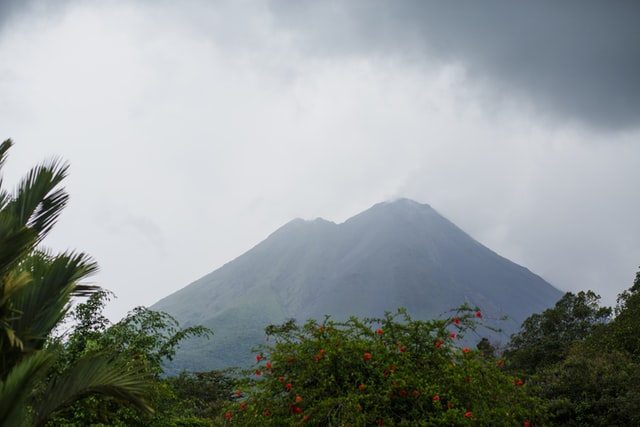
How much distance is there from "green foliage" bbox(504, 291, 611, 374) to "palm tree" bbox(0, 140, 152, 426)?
2512cm

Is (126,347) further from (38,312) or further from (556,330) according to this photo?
(556,330)

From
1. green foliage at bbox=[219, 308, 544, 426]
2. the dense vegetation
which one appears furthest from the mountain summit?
green foliage at bbox=[219, 308, 544, 426]

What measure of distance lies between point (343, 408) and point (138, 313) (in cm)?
630

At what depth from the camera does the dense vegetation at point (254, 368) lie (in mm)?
4059

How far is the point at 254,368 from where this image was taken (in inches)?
264

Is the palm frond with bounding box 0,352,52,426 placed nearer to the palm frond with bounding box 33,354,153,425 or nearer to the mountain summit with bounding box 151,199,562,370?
the palm frond with bounding box 33,354,153,425

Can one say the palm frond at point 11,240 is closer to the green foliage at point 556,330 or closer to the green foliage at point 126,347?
the green foliage at point 126,347

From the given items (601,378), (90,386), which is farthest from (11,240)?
(601,378)

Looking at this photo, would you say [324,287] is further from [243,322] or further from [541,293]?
[541,293]

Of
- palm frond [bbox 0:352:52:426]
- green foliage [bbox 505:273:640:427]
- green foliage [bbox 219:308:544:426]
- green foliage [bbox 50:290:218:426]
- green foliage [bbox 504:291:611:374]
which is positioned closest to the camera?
palm frond [bbox 0:352:52:426]

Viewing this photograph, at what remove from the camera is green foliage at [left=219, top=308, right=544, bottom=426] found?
542cm

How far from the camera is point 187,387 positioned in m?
22.6

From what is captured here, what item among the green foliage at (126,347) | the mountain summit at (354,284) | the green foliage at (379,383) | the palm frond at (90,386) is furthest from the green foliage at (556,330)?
the mountain summit at (354,284)

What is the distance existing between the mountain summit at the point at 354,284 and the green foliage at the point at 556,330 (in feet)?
301
